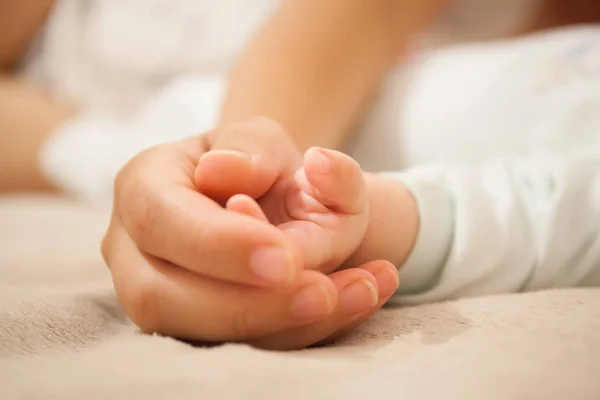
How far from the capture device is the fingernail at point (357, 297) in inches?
13.7

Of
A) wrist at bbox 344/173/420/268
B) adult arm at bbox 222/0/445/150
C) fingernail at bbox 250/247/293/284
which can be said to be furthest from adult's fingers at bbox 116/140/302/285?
adult arm at bbox 222/0/445/150

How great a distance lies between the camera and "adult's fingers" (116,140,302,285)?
303 mm

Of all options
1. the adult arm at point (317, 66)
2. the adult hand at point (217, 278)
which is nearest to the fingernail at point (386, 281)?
the adult hand at point (217, 278)

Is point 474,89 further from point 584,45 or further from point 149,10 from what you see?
point 149,10

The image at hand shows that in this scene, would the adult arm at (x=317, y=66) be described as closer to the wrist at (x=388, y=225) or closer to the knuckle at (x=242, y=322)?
the wrist at (x=388, y=225)

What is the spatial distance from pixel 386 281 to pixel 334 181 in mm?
80

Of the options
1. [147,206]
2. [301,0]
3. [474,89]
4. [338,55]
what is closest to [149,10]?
[301,0]

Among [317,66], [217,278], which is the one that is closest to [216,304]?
[217,278]

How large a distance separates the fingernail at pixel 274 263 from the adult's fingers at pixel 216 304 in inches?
0.9

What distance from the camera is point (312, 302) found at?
0.32 metres

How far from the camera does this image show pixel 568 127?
25.0 inches

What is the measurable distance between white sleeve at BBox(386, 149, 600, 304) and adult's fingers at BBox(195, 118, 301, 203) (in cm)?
13

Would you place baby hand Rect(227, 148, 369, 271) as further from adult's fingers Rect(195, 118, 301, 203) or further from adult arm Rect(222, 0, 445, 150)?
adult arm Rect(222, 0, 445, 150)

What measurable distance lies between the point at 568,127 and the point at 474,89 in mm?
145
